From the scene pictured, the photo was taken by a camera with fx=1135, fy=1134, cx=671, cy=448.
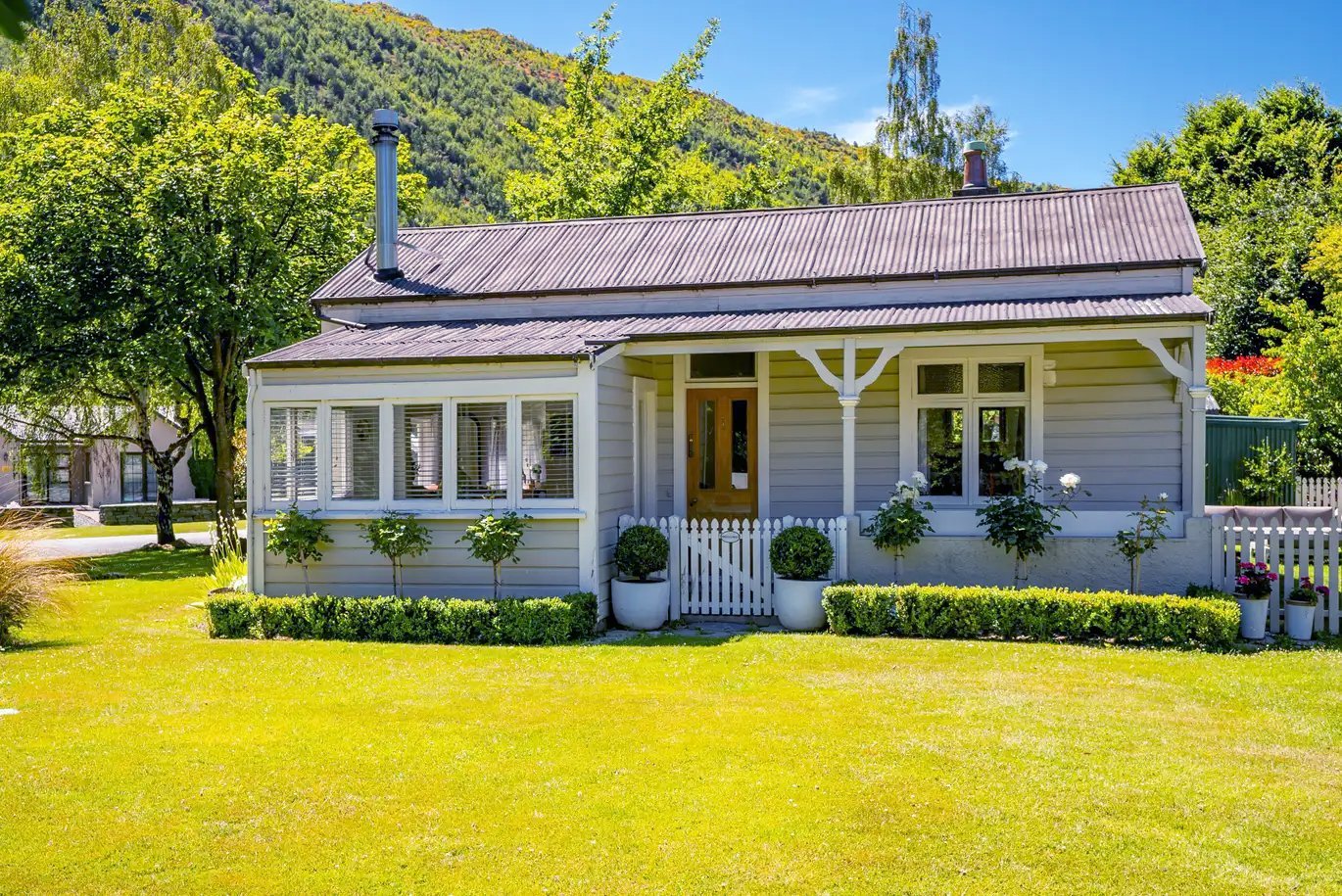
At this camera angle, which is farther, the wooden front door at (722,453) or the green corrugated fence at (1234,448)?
the green corrugated fence at (1234,448)

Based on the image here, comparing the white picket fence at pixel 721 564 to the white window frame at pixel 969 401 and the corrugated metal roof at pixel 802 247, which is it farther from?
the corrugated metal roof at pixel 802 247

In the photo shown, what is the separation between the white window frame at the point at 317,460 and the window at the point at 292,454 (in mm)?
29

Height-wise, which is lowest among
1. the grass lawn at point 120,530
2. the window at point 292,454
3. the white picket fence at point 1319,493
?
the grass lawn at point 120,530

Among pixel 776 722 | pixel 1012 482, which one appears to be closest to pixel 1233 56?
pixel 1012 482

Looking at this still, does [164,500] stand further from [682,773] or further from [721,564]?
[682,773]

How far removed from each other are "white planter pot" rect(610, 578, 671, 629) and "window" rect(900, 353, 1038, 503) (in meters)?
3.51

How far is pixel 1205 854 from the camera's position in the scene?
5.09 m

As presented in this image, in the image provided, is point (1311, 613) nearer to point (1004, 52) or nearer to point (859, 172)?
point (1004, 52)

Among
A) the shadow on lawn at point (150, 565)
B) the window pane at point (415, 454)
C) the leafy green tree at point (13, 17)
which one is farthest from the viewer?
the shadow on lawn at point (150, 565)

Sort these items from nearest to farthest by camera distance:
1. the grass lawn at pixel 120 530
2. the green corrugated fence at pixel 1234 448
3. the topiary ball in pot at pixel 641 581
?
1. the topiary ball in pot at pixel 641 581
2. the green corrugated fence at pixel 1234 448
3. the grass lawn at pixel 120 530

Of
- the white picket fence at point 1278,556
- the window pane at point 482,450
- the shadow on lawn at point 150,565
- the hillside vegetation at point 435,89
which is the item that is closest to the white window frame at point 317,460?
the window pane at point 482,450

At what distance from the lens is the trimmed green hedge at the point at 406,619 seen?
11125mm

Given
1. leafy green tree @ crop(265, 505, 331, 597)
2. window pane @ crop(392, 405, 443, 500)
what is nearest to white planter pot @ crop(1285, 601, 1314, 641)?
window pane @ crop(392, 405, 443, 500)

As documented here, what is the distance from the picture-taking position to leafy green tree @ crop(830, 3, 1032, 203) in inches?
1222
